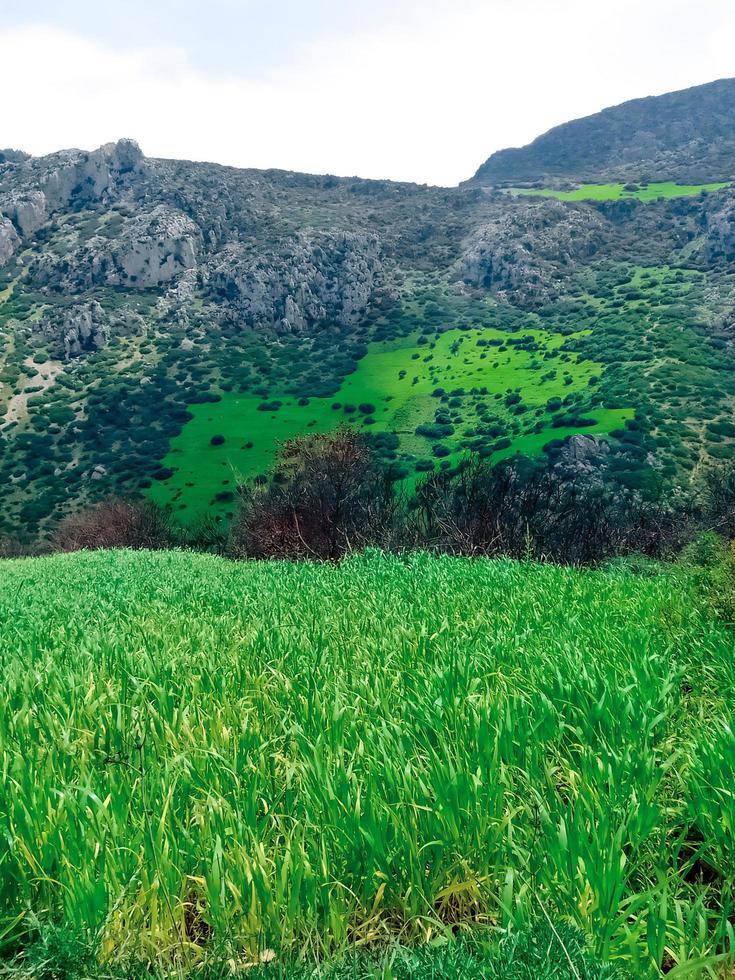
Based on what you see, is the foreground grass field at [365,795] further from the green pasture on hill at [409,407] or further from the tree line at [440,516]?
the green pasture on hill at [409,407]

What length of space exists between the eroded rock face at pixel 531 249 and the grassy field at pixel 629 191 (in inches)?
790

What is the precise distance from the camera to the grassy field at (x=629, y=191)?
139 metres

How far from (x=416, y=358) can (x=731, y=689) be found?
10470 cm

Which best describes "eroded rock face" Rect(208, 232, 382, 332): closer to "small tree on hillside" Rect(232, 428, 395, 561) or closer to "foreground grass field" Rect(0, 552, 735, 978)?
"small tree on hillside" Rect(232, 428, 395, 561)

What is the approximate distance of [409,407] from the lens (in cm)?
9344

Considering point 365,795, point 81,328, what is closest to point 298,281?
point 81,328

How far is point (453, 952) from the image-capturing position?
2098mm

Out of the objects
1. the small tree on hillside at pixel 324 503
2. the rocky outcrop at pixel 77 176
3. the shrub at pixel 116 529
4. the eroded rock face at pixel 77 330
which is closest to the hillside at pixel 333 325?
the eroded rock face at pixel 77 330

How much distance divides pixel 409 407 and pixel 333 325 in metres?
33.8

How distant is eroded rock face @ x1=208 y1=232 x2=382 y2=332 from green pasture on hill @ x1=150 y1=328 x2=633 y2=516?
51.2 ft

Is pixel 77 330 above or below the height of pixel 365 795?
above

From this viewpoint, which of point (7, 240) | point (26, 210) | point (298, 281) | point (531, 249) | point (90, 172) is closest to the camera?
point (298, 281)

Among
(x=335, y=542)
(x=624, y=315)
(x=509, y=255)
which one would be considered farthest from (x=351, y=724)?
(x=509, y=255)

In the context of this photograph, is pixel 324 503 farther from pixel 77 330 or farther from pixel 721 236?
pixel 721 236
